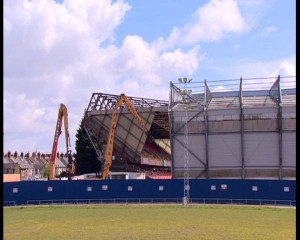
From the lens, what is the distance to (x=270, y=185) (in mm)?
48812

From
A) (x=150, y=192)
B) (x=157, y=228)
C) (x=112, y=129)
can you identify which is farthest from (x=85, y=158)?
(x=157, y=228)

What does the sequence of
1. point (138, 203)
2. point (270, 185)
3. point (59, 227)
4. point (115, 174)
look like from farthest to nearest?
1. point (115, 174)
2. point (138, 203)
3. point (270, 185)
4. point (59, 227)

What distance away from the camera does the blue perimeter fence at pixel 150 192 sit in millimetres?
48969

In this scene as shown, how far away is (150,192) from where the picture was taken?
52531mm

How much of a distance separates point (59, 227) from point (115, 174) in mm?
45283

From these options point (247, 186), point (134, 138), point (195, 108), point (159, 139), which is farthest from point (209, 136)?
point (159, 139)

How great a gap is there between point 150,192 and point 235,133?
50.9 feet

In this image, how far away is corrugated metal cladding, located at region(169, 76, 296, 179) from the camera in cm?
6050

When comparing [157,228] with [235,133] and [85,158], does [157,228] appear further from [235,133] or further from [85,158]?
[85,158]

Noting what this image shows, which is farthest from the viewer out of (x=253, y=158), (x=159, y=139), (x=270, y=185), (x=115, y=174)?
(x=159, y=139)

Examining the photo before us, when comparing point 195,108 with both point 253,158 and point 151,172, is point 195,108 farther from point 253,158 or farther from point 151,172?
point 151,172

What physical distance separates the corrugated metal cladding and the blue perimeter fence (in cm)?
931

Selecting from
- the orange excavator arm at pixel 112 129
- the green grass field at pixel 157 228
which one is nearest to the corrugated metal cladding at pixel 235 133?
the orange excavator arm at pixel 112 129

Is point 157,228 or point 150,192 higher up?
point 150,192
